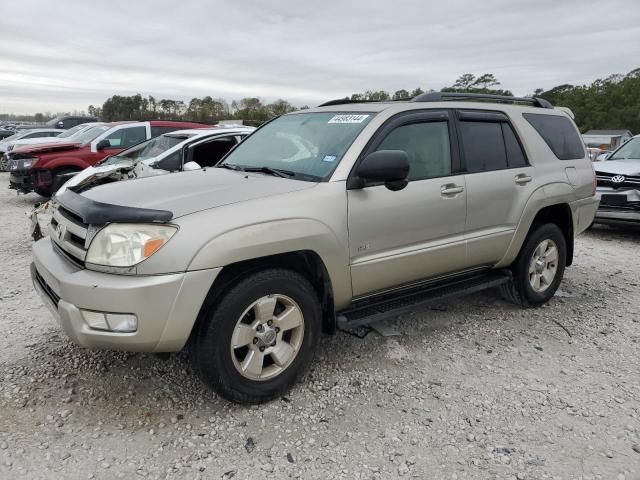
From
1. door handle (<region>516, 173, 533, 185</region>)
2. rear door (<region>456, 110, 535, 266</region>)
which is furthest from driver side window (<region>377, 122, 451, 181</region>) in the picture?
door handle (<region>516, 173, 533, 185</region>)

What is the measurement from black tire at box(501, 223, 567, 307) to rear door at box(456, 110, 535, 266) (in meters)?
0.36

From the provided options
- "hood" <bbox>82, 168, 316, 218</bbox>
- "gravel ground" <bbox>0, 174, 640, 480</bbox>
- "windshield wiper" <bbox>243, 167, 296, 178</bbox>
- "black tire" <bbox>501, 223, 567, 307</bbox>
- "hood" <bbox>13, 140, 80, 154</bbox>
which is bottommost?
"gravel ground" <bbox>0, 174, 640, 480</bbox>

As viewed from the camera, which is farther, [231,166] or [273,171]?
[231,166]

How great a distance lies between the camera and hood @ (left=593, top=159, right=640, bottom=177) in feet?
25.0

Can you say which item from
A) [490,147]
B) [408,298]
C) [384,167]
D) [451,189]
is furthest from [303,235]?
[490,147]

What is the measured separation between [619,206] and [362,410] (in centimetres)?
638

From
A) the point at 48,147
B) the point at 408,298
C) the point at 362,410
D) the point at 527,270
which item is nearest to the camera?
the point at 362,410

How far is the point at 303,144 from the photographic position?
3.67 m

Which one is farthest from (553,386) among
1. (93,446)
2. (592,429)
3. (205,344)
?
(93,446)

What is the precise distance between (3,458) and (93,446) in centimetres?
41

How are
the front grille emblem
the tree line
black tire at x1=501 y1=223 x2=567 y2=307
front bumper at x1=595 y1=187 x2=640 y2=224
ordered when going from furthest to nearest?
the tree line, the front grille emblem, front bumper at x1=595 y1=187 x2=640 y2=224, black tire at x1=501 y1=223 x2=567 y2=307

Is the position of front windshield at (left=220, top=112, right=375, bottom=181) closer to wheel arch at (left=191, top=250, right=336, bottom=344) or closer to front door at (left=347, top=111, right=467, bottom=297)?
front door at (left=347, top=111, right=467, bottom=297)

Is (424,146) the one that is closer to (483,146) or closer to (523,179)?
(483,146)

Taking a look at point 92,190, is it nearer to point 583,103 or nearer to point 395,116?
point 395,116
